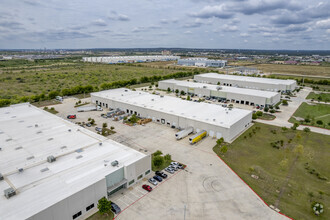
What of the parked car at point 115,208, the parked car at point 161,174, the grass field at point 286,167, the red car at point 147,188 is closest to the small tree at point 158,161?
the parked car at point 161,174

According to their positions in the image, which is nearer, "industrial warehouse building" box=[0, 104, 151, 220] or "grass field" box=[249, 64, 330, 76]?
"industrial warehouse building" box=[0, 104, 151, 220]

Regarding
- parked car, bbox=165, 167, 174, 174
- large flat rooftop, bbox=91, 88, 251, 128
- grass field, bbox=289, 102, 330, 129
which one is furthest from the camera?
grass field, bbox=289, 102, 330, 129

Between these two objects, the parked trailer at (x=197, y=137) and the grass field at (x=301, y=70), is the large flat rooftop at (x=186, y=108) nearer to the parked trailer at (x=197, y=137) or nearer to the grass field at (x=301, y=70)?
the parked trailer at (x=197, y=137)

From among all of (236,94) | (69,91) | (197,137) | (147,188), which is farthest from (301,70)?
(147,188)

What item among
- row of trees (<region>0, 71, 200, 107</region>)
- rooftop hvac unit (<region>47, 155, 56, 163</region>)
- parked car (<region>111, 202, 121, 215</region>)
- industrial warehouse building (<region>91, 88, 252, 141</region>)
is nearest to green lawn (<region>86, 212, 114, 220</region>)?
parked car (<region>111, 202, 121, 215</region>)

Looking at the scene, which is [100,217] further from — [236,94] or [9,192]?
[236,94]

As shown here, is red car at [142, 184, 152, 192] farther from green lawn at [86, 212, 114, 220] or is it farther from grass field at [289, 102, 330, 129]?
grass field at [289, 102, 330, 129]

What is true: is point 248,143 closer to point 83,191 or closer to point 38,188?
point 83,191
